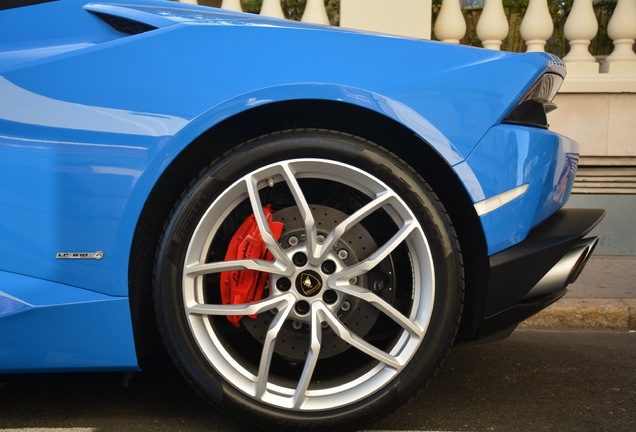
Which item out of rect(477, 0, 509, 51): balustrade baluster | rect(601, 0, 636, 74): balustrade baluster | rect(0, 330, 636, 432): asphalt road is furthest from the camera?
rect(477, 0, 509, 51): balustrade baluster

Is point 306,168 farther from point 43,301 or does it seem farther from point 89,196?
point 43,301

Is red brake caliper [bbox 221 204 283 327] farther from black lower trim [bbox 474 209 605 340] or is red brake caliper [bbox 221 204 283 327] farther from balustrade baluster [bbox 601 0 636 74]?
balustrade baluster [bbox 601 0 636 74]

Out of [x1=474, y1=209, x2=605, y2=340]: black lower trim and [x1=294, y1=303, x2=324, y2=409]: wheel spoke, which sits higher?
[x1=474, y1=209, x2=605, y2=340]: black lower trim

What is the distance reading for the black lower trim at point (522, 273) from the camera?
2.32m

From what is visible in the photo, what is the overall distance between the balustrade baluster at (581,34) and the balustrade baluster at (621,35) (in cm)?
12

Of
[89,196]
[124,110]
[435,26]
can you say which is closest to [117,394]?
[89,196]

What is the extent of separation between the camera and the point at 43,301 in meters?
2.32

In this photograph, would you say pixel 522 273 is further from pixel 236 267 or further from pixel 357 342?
pixel 236 267

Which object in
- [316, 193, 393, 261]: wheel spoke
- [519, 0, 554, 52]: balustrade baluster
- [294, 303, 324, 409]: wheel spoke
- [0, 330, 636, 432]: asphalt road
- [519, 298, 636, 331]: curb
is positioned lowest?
[519, 298, 636, 331]: curb

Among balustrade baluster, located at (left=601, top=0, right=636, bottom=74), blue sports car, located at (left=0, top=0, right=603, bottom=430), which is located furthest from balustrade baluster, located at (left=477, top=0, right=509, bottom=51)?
blue sports car, located at (left=0, top=0, right=603, bottom=430)

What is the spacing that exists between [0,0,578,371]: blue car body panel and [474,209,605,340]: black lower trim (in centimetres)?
5

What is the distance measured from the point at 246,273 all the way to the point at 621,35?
16.5ft

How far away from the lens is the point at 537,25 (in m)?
6.34

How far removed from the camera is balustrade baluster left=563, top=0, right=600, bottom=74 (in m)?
6.30
